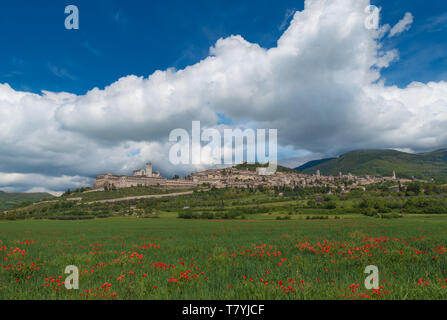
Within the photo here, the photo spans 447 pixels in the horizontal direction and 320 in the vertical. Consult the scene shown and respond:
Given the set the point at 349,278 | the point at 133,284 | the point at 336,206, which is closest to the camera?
the point at 133,284

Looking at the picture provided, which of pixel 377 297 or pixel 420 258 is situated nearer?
pixel 377 297

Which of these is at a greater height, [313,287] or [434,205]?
[313,287]

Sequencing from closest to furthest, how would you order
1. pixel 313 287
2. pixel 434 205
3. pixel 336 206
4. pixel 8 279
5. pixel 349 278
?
pixel 313 287, pixel 349 278, pixel 8 279, pixel 434 205, pixel 336 206

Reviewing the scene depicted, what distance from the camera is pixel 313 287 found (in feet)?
26.1

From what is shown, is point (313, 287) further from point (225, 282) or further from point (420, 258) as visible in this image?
point (420, 258)

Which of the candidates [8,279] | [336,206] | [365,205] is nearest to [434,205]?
[365,205]
